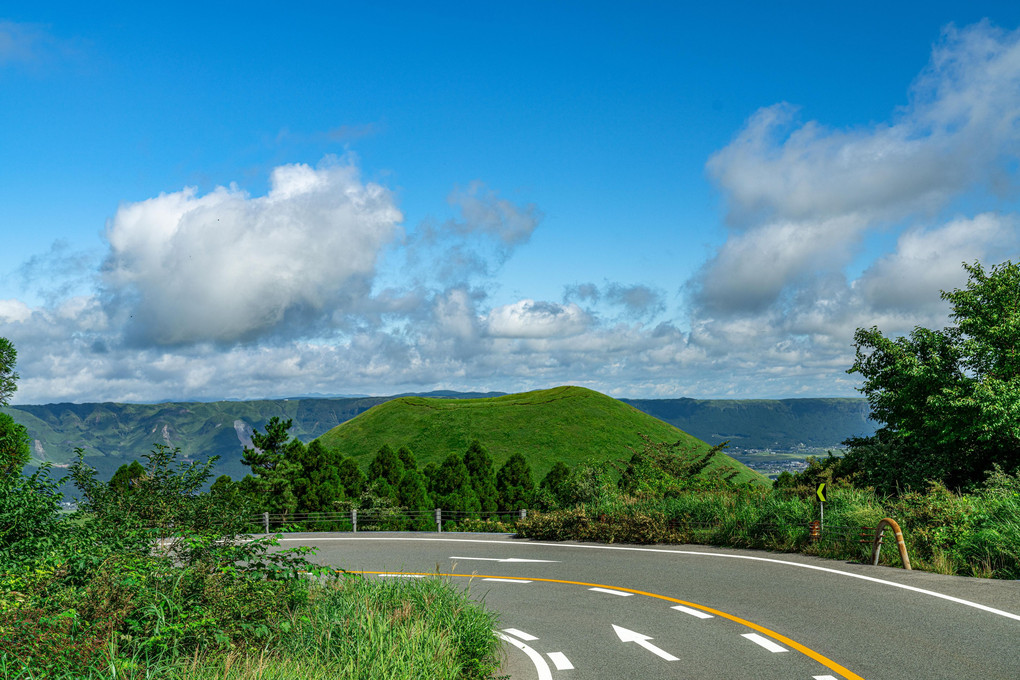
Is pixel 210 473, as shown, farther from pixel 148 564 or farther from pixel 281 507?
pixel 281 507

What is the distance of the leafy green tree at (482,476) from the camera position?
4234 centimetres

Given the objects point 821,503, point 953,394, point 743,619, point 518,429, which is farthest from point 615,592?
point 518,429

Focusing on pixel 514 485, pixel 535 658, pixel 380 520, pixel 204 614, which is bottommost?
pixel 380 520

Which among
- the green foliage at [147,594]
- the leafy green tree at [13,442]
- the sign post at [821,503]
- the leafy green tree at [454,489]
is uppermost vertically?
the leafy green tree at [13,442]

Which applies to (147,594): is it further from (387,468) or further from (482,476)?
(482,476)

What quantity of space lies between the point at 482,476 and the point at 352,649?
36.9 m

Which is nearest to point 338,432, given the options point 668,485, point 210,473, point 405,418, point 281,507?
point 405,418

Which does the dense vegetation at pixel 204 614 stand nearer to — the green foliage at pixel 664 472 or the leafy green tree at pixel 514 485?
the green foliage at pixel 664 472

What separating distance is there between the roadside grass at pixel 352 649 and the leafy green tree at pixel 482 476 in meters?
33.4

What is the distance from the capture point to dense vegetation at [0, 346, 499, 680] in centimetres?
585

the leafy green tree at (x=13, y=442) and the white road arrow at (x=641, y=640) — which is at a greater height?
the leafy green tree at (x=13, y=442)

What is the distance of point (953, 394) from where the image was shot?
22.2 m

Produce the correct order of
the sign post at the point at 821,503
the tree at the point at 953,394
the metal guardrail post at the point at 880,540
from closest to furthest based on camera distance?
the metal guardrail post at the point at 880,540 → the sign post at the point at 821,503 → the tree at the point at 953,394

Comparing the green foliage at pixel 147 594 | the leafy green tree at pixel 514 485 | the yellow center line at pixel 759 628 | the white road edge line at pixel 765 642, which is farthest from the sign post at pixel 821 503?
the leafy green tree at pixel 514 485
